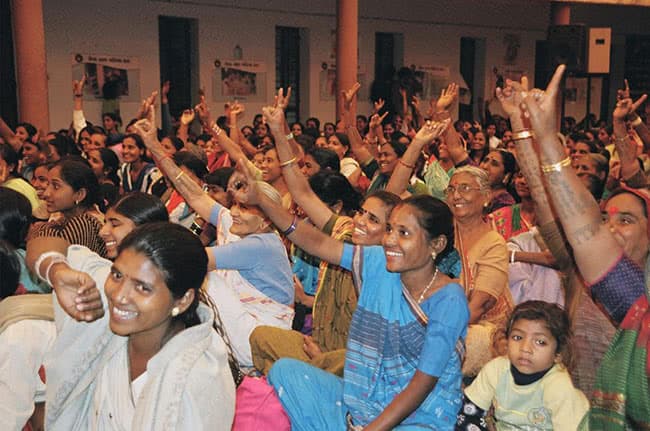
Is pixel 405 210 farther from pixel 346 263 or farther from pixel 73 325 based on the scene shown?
pixel 73 325

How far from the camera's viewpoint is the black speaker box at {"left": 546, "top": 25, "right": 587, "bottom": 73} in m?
7.49

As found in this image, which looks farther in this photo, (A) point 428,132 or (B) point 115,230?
(A) point 428,132

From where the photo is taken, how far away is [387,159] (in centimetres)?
540

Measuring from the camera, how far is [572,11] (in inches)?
667

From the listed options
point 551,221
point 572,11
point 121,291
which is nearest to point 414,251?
point 551,221

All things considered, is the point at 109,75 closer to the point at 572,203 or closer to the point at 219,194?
the point at 219,194

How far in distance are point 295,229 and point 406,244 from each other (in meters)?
0.41

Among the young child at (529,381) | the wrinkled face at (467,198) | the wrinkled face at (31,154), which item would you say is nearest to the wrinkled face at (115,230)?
the young child at (529,381)

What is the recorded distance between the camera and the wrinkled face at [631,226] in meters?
2.40

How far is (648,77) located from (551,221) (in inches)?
711

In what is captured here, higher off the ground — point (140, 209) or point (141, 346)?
point (140, 209)

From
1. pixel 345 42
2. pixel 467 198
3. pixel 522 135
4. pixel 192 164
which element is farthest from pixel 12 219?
pixel 345 42

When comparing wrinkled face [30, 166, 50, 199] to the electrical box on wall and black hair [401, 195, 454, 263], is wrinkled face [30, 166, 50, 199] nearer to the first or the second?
black hair [401, 195, 454, 263]

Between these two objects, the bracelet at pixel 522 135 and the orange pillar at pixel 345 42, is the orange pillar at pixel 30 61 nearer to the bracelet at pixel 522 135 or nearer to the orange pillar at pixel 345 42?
the orange pillar at pixel 345 42
